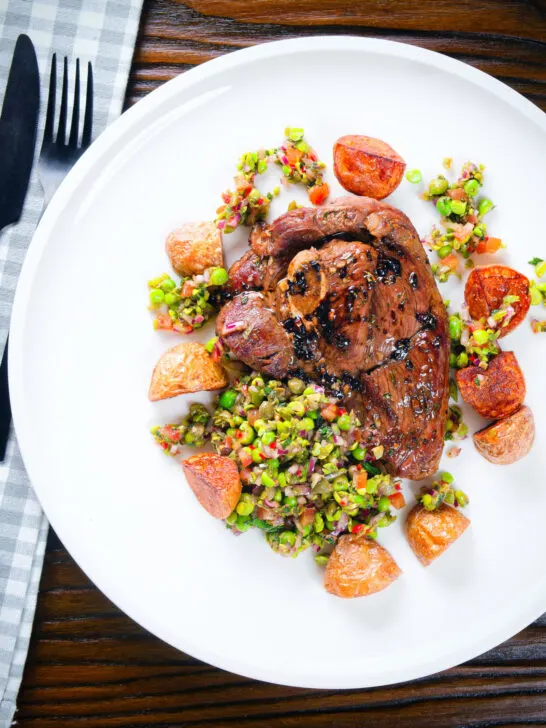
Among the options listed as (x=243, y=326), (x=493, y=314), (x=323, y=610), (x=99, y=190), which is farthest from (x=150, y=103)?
(x=323, y=610)

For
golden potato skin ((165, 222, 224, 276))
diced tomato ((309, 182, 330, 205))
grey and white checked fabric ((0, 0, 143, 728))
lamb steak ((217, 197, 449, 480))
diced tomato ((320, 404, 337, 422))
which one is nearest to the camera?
lamb steak ((217, 197, 449, 480))

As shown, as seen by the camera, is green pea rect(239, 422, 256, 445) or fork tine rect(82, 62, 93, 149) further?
fork tine rect(82, 62, 93, 149)

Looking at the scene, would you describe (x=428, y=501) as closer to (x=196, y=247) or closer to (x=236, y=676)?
(x=236, y=676)

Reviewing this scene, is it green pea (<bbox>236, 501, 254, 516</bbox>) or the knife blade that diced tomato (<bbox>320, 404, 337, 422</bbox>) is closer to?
green pea (<bbox>236, 501, 254, 516</bbox>)

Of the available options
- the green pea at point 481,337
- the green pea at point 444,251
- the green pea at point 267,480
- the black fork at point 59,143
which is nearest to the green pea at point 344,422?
the green pea at point 267,480

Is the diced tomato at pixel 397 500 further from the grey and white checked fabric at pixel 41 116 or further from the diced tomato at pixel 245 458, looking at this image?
the grey and white checked fabric at pixel 41 116

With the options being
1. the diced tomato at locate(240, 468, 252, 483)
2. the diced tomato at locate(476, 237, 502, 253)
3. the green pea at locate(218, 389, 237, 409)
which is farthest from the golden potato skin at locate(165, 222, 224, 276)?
the diced tomato at locate(476, 237, 502, 253)

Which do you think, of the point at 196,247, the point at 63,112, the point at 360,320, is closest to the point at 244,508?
the point at 360,320
